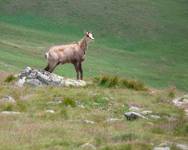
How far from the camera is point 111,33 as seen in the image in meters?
77.3

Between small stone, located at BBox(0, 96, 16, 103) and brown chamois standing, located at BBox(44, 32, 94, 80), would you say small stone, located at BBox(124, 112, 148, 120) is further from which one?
brown chamois standing, located at BBox(44, 32, 94, 80)

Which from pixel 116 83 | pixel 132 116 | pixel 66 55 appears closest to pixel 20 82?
pixel 116 83

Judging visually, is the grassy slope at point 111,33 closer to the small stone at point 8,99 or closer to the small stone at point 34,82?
the small stone at point 34,82

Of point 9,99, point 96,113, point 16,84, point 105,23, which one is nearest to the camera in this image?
point 96,113

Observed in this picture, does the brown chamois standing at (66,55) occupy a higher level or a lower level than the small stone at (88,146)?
lower

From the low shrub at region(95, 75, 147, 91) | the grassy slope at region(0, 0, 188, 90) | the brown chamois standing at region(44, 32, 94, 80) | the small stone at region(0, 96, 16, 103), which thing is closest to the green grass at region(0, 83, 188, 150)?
the small stone at region(0, 96, 16, 103)

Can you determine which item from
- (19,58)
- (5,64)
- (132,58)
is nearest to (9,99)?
(5,64)

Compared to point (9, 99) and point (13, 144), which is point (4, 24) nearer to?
point (9, 99)

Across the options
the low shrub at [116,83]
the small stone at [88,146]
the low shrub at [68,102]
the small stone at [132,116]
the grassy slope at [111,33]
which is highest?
the small stone at [88,146]

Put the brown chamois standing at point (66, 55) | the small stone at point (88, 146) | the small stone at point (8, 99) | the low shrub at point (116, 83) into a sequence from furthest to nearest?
1. the brown chamois standing at point (66, 55)
2. the low shrub at point (116, 83)
3. the small stone at point (8, 99)
4. the small stone at point (88, 146)

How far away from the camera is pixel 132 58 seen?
61.6 m

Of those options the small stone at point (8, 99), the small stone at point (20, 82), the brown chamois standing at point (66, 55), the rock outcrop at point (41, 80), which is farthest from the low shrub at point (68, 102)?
the brown chamois standing at point (66, 55)

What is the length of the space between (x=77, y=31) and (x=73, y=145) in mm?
64786

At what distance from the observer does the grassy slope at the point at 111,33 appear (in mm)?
51094
